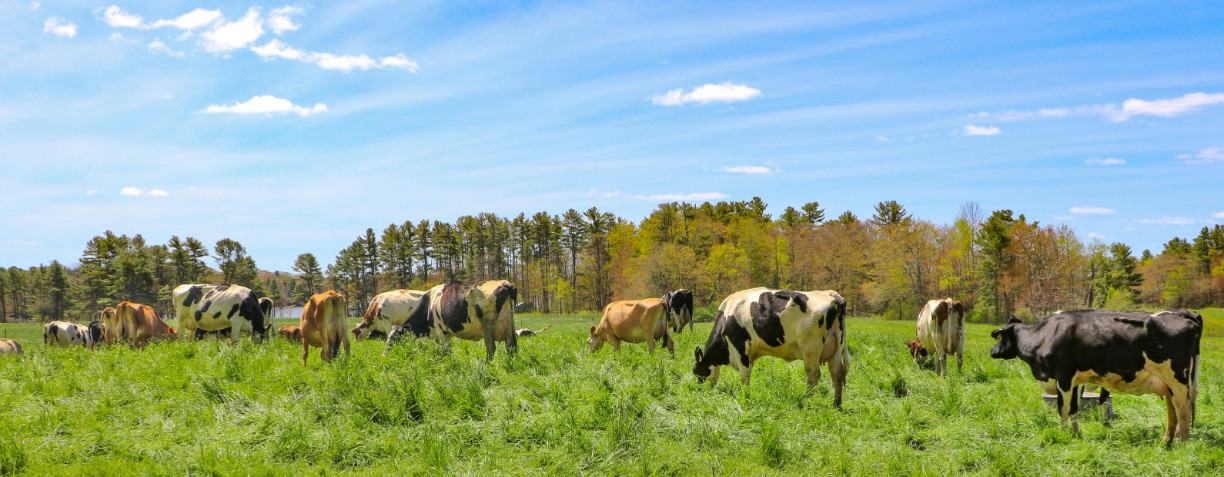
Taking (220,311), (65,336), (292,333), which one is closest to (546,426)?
(220,311)

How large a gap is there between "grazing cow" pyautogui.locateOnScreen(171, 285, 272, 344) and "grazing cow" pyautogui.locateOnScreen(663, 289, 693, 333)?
1481cm

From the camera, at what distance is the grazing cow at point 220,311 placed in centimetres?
1997

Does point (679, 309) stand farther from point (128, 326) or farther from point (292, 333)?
point (128, 326)

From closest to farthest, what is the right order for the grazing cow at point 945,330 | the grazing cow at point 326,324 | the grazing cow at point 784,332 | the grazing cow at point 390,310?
1. the grazing cow at point 784,332
2. the grazing cow at point 326,324
3. the grazing cow at point 945,330
4. the grazing cow at point 390,310

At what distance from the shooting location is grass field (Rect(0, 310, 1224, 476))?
741cm

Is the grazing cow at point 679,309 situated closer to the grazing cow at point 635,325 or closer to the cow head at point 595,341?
the cow head at point 595,341

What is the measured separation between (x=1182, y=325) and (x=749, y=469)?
5934 millimetres

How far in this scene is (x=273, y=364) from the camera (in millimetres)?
13727

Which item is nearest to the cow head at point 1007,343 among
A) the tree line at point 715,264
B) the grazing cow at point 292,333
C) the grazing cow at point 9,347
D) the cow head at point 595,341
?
the cow head at point 595,341

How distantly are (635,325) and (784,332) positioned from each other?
312 inches

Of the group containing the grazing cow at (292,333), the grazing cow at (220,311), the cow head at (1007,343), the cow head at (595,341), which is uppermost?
the grazing cow at (220,311)

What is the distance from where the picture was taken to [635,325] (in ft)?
61.0

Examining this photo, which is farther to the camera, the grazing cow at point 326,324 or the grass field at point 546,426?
the grazing cow at point 326,324

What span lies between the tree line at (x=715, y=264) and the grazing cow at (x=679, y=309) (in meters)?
28.8
